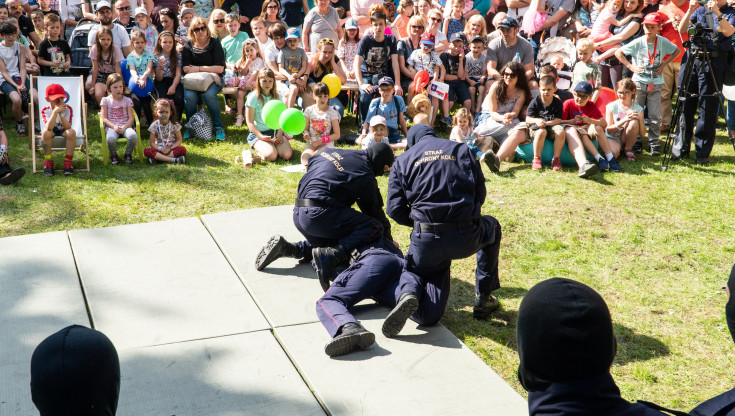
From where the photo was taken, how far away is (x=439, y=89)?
10.6 m

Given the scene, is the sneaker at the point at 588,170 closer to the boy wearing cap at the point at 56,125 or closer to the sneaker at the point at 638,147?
the sneaker at the point at 638,147

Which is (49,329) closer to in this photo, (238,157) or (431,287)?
(431,287)

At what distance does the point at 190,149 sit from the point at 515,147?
13.9ft

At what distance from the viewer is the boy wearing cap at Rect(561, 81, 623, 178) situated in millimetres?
8830

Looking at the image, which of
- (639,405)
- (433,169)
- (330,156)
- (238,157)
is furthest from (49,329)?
(238,157)

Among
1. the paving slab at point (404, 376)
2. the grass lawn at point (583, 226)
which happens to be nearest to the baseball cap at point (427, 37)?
the grass lawn at point (583, 226)

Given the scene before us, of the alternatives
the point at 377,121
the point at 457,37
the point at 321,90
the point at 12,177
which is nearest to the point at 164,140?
the point at 12,177

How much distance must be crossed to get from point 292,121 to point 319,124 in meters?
0.54

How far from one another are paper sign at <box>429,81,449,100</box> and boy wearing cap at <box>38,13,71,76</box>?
5.38 meters

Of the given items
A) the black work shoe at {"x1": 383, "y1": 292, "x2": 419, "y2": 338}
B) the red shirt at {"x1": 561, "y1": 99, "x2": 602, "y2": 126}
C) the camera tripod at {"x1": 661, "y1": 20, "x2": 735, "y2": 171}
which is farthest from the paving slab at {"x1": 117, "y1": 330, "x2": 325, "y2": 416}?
the camera tripod at {"x1": 661, "y1": 20, "x2": 735, "y2": 171}

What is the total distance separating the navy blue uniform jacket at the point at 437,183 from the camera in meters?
4.91

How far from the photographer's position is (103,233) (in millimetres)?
6613

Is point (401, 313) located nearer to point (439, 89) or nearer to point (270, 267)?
point (270, 267)

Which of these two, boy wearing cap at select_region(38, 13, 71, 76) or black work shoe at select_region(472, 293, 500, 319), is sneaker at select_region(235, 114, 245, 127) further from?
black work shoe at select_region(472, 293, 500, 319)
